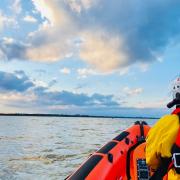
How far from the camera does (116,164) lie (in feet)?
16.2

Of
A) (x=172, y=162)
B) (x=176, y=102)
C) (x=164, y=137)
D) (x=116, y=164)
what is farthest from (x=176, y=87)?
(x=116, y=164)

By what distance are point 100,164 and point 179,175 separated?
6.82 feet

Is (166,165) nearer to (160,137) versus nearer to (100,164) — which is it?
(160,137)

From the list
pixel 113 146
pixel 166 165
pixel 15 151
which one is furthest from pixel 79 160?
pixel 166 165

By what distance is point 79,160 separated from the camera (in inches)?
509

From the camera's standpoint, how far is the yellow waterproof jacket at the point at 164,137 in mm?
2500

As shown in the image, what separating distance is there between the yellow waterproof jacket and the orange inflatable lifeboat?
1.58 meters

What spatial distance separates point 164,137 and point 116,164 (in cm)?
255

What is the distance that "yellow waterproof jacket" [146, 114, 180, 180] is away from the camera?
250cm

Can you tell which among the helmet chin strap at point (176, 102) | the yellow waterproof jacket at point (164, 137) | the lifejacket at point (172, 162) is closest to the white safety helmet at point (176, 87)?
the helmet chin strap at point (176, 102)

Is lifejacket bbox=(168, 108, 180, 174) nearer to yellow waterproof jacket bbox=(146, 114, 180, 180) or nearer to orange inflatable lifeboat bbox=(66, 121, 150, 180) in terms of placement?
yellow waterproof jacket bbox=(146, 114, 180, 180)

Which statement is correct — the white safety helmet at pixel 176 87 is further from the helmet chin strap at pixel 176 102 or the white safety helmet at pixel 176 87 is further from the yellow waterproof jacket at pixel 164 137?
the yellow waterproof jacket at pixel 164 137

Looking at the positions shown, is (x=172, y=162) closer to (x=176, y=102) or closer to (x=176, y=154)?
(x=176, y=154)

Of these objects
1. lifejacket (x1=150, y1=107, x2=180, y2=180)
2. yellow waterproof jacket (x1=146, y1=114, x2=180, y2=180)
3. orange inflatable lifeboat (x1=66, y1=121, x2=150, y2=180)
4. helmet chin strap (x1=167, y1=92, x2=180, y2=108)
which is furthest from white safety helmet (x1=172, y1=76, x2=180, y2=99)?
orange inflatable lifeboat (x1=66, y1=121, x2=150, y2=180)
